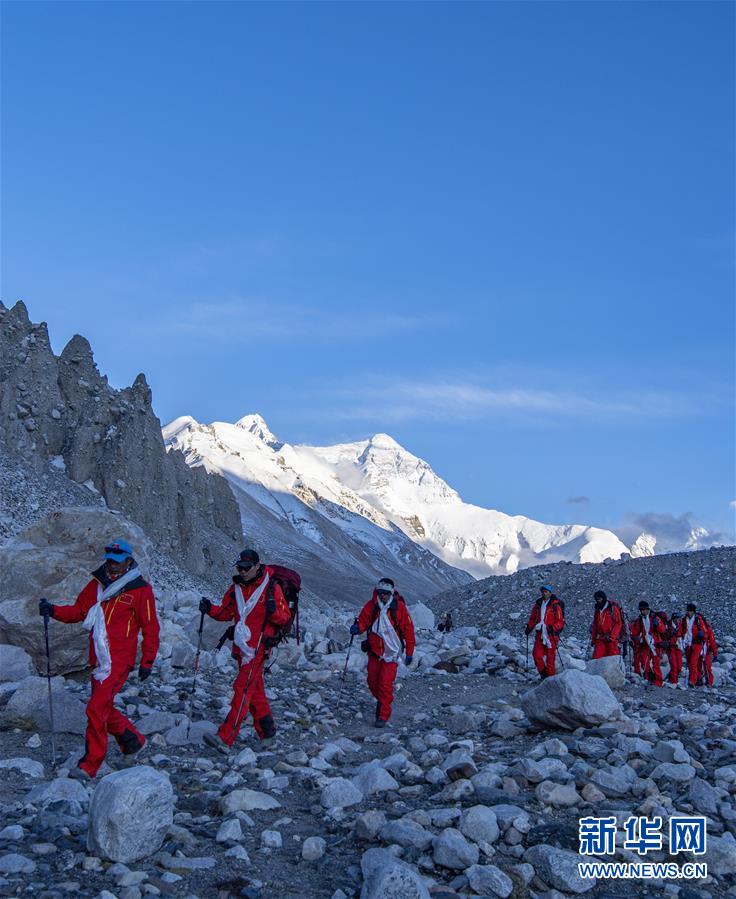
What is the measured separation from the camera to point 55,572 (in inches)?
564

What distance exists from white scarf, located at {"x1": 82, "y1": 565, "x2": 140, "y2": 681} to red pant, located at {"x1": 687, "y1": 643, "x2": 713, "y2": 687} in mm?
14833

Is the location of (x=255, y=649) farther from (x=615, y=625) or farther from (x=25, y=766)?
(x=615, y=625)

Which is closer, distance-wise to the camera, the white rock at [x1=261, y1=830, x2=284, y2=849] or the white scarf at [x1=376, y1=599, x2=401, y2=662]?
the white rock at [x1=261, y1=830, x2=284, y2=849]

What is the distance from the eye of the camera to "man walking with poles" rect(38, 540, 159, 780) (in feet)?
26.3

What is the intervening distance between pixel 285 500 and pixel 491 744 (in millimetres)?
172355

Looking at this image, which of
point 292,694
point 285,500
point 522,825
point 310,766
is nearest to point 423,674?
point 292,694

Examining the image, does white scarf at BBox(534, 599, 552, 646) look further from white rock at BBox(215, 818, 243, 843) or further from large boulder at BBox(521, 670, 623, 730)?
white rock at BBox(215, 818, 243, 843)

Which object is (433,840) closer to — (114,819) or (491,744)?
(114,819)

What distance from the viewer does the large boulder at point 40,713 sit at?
31.1 feet

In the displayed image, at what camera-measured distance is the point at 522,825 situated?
6.34m

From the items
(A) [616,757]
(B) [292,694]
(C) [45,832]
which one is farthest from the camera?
(B) [292,694]

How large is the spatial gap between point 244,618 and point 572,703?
3.87 meters

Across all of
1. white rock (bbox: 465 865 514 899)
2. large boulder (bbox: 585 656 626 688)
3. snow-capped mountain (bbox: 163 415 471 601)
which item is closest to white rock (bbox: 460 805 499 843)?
white rock (bbox: 465 865 514 899)

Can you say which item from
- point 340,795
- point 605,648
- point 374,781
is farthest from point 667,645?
point 340,795
